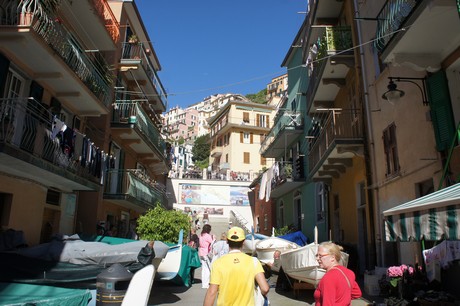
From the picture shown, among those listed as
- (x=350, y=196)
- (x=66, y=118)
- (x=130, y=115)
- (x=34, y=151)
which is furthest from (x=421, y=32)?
(x=130, y=115)

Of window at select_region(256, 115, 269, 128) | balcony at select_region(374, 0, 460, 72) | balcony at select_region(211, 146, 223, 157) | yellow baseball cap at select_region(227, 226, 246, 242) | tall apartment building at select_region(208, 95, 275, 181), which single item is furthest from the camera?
balcony at select_region(211, 146, 223, 157)

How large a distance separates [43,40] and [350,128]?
34.7 feet

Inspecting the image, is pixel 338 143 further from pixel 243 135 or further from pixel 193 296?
pixel 243 135

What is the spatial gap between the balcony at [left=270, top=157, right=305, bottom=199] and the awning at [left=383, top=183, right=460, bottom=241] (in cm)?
1640

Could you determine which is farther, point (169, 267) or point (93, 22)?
point (93, 22)

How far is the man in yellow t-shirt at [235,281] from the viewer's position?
384 centimetres

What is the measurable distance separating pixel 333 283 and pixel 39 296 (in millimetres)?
3933

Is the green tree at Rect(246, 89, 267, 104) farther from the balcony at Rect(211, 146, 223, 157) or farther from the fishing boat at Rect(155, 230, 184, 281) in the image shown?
the fishing boat at Rect(155, 230, 184, 281)

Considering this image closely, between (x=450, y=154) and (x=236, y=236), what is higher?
(x=450, y=154)

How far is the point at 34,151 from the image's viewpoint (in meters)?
10.3

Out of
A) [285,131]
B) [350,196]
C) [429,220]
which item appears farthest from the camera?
[285,131]

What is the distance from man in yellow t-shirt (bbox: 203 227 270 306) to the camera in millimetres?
3840

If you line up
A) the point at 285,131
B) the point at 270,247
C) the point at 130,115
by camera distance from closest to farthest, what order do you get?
the point at 270,247
the point at 130,115
the point at 285,131

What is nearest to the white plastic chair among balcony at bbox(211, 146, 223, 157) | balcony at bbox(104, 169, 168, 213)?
balcony at bbox(104, 169, 168, 213)
